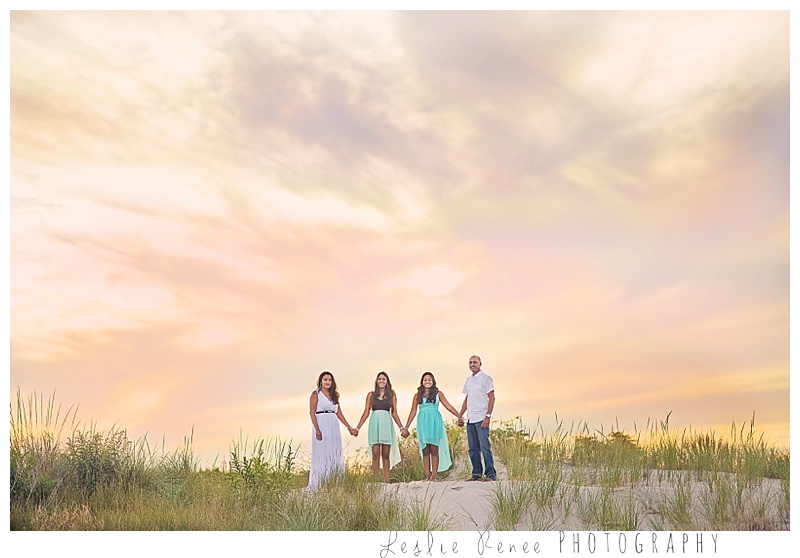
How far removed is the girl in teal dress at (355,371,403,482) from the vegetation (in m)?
0.31

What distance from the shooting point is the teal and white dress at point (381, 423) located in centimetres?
1155

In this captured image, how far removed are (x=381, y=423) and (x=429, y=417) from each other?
1.90ft

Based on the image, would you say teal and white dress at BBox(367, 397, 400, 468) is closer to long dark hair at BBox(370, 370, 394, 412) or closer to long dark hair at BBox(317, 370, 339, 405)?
long dark hair at BBox(370, 370, 394, 412)

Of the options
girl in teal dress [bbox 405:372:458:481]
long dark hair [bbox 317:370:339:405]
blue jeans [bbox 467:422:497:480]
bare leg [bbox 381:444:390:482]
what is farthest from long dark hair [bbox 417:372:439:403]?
long dark hair [bbox 317:370:339:405]

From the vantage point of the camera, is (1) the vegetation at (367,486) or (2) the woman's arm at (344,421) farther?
(2) the woman's arm at (344,421)

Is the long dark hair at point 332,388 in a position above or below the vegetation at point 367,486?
above

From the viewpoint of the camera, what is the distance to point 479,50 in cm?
1216

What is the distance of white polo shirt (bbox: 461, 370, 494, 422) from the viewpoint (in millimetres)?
11305

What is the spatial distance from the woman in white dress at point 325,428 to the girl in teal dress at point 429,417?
2.80ft

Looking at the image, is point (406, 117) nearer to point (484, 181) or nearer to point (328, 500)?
point (484, 181)

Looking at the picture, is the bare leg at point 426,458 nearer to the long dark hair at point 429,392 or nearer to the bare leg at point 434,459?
the bare leg at point 434,459

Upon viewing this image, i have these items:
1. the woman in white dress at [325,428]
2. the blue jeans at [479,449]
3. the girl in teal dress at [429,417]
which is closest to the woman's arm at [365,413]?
the woman in white dress at [325,428]
